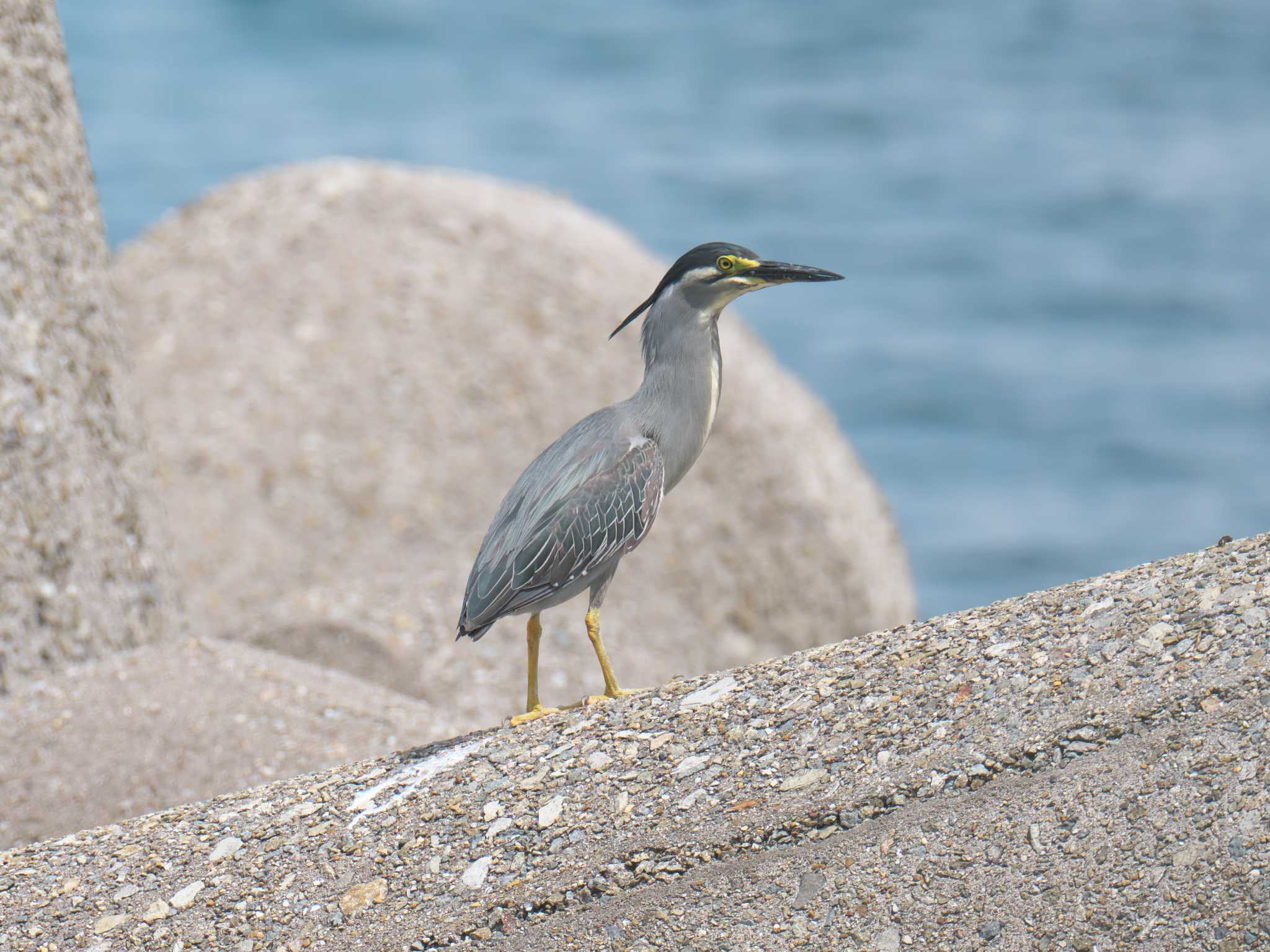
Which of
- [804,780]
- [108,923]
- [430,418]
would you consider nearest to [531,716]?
[804,780]

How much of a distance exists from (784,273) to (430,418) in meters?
5.80

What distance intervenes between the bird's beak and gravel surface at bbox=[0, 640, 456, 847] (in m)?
2.52

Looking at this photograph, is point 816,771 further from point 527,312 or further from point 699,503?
point 527,312

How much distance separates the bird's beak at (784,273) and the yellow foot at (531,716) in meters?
1.51

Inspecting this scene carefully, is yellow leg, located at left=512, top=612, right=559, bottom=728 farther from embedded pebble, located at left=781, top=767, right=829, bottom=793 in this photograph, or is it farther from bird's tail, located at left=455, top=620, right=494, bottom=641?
embedded pebble, located at left=781, top=767, right=829, bottom=793

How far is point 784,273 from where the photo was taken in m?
4.62

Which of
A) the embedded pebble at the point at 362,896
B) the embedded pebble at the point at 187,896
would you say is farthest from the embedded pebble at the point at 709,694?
the embedded pebble at the point at 187,896

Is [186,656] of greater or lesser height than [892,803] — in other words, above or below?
below

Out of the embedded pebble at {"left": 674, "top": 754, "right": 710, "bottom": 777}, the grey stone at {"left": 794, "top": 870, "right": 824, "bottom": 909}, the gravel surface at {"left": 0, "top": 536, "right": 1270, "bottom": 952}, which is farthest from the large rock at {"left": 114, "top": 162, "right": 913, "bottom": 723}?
the grey stone at {"left": 794, "top": 870, "right": 824, "bottom": 909}

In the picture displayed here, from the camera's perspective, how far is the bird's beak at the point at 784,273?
4.59 m

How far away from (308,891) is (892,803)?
1.61 metres

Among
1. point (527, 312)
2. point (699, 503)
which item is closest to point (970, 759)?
point (699, 503)

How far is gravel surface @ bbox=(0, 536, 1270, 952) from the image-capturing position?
3.73 meters

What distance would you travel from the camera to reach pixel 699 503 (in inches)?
385
